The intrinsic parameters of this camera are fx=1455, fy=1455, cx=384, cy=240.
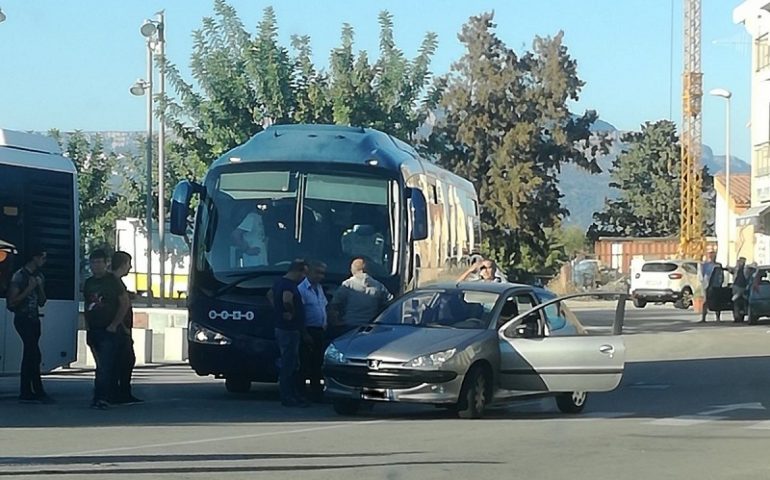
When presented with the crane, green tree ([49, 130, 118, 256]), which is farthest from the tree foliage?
the crane

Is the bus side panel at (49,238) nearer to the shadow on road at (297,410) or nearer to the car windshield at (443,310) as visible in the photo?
the shadow on road at (297,410)

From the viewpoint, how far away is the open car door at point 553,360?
51.4 ft

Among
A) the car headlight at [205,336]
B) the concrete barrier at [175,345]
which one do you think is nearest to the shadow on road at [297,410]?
the car headlight at [205,336]

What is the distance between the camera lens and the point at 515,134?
6738 cm

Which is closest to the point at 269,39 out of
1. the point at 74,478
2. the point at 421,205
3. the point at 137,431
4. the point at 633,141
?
the point at 421,205

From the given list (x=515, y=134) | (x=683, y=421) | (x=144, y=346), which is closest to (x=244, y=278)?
(x=683, y=421)

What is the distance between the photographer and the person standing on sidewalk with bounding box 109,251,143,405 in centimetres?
1666

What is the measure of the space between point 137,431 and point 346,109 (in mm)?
22487

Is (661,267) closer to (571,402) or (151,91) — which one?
(151,91)

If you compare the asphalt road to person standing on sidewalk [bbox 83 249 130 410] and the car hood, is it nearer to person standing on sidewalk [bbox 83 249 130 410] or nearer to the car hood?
person standing on sidewalk [bbox 83 249 130 410]

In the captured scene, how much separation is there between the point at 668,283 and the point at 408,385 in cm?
3937

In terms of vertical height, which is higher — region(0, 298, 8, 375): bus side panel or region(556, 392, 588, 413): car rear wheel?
region(0, 298, 8, 375): bus side panel

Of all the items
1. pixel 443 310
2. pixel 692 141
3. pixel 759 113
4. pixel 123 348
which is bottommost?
pixel 123 348

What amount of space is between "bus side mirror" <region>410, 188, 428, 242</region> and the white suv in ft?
114
